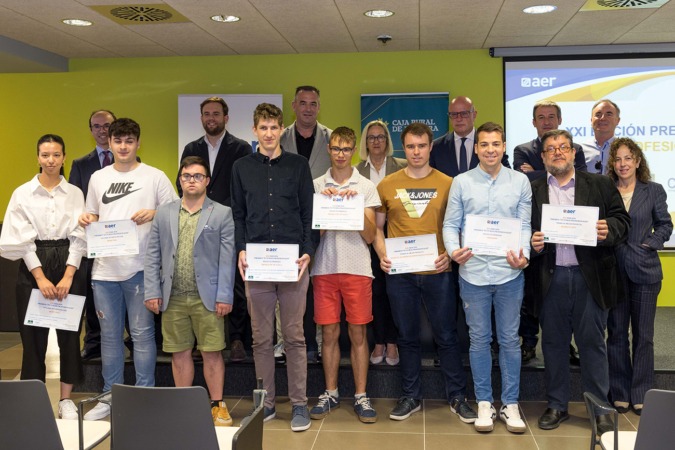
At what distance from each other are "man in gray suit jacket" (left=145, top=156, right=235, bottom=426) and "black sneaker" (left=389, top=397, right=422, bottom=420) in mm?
1212

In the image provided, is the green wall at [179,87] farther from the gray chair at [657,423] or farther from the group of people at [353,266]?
the gray chair at [657,423]

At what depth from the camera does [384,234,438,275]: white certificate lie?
4242mm

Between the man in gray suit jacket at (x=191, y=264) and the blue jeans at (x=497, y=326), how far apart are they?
147 cm

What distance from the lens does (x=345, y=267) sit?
4336mm

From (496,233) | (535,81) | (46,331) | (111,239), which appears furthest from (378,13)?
(46,331)

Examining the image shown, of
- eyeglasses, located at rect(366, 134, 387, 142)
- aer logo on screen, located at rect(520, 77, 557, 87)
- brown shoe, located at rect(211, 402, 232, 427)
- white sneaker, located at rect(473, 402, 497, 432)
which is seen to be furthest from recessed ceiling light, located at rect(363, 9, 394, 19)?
brown shoe, located at rect(211, 402, 232, 427)

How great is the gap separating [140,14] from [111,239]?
2790mm

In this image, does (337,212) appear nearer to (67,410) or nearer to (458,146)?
(458,146)

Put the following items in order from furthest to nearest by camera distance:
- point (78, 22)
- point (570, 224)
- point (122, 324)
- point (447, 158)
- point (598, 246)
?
1. point (78, 22)
2. point (447, 158)
3. point (122, 324)
4. point (598, 246)
5. point (570, 224)

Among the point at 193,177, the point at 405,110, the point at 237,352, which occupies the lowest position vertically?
the point at 237,352

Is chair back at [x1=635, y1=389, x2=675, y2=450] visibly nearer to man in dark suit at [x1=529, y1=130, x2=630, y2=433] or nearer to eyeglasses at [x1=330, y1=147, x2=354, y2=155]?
man in dark suit at [x1=529, y1=130, x2=630, y2=433]

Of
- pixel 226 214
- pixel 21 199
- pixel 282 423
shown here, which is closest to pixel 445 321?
pixel 282 423

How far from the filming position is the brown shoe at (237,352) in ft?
16.6

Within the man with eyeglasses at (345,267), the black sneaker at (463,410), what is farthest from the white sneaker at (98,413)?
the black sneaker at (463,410)
